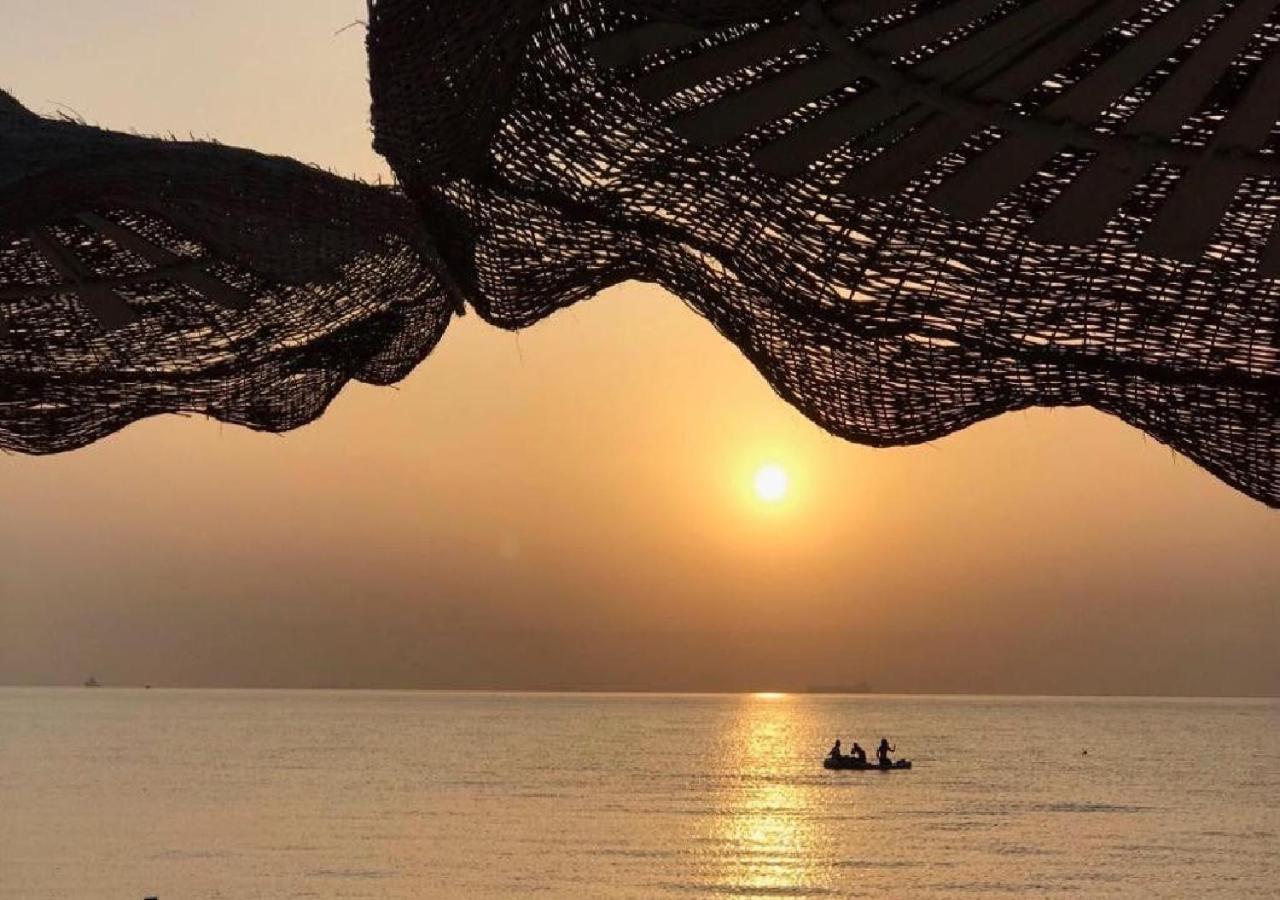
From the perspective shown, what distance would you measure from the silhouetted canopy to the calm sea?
38799 mm

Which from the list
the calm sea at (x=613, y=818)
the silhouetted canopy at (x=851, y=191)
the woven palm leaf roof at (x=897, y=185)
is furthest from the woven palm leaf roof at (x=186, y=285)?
the calm sea at (x=613, y=818)

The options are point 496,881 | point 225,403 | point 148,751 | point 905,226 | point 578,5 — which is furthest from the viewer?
point 148,751

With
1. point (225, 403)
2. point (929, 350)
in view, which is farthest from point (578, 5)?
point (225, 403)

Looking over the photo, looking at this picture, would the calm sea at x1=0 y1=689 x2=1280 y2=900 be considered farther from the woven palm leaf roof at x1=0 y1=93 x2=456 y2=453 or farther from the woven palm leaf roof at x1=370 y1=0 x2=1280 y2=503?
the woven palm leaf roof at x1=370 y1=0 x2=1280 y2=503

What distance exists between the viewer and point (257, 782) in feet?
238

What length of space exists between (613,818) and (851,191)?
5807 cm

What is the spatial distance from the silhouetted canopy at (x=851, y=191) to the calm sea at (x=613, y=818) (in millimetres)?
38799

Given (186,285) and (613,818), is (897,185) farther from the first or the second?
(613,818)

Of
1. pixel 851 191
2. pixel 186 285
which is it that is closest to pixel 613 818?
pixel 186 285

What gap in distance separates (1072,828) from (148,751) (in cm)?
5722

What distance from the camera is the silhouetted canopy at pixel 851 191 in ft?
7.23

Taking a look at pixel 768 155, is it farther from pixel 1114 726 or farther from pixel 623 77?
pixel 1114 726

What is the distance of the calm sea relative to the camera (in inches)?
1716

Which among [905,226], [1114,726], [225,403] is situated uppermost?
[905,226]
